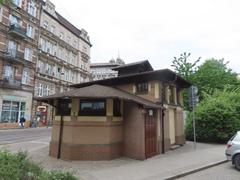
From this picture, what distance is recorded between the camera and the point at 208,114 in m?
18.0

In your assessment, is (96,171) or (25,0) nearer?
(96,171)

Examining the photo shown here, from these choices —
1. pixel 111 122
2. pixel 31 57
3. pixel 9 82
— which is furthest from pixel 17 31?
pixel 111 122

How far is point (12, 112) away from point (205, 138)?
22262 mm

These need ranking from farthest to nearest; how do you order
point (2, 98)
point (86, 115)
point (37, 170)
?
1. point (2, 98)
2. point (86, 115)
3. point (37, 170)

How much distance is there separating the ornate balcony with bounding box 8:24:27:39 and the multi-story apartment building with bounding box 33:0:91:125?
13.0ft

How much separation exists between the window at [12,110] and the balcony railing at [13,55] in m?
5.15

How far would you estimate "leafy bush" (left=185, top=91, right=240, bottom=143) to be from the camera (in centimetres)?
1739

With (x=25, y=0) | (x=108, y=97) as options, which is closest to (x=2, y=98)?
(x=25, y=0)

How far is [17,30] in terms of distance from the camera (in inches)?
1079

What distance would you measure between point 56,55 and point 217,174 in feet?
106

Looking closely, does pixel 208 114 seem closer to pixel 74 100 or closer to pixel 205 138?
pixel 205 138

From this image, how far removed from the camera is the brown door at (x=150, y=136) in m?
11.8

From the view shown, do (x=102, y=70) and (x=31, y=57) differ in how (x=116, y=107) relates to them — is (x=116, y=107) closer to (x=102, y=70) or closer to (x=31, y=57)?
(x=31, y=57)

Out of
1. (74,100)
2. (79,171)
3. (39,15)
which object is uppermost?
(39,15)
